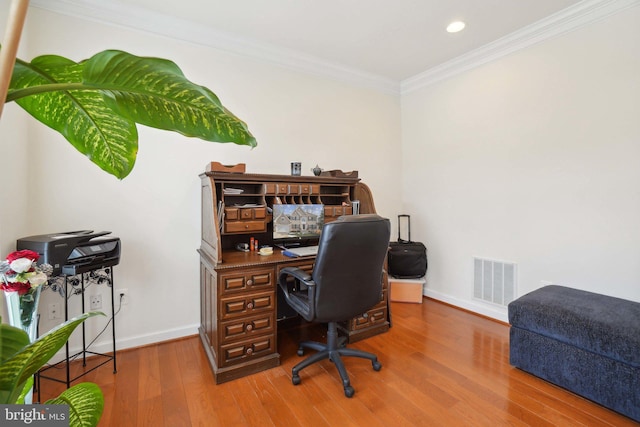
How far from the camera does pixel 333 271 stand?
1817mm

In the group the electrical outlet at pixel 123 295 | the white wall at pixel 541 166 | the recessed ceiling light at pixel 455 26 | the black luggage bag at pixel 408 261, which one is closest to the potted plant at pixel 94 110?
the electrical outlet at pixel 123 295

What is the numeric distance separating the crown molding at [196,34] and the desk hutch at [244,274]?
1.22 metres

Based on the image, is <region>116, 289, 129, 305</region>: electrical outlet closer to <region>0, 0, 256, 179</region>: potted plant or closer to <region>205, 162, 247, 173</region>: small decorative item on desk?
<region>205, 162, 247, 173</region>: small decorative item on desk

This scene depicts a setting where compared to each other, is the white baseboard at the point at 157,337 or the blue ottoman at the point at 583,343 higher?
the blue ottoman at the point at 583,343

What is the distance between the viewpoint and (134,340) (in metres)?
2.36

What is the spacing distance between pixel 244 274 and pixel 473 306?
2.46 m

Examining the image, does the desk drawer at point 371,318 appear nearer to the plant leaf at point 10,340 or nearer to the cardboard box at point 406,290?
the cardboard box at point 406,290

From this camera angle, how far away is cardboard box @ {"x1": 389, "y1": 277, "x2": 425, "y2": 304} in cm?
337

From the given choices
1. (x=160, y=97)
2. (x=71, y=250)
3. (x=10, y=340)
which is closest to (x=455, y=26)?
(x=160, y=97)

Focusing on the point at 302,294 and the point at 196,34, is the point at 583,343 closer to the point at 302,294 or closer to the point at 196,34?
the point at 302,294

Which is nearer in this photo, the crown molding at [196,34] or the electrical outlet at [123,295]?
the crown molding at [196,34]

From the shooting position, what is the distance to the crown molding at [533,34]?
7.25 ft

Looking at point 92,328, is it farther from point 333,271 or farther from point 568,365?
point 568,365

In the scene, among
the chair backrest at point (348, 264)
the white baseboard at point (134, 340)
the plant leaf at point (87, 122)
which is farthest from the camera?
the white baseboard at point (134, 340)
